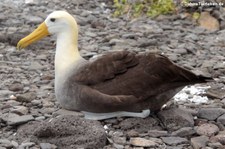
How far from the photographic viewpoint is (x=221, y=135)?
5.46m

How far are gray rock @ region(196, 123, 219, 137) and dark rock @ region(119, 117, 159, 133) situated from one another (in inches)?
17.3

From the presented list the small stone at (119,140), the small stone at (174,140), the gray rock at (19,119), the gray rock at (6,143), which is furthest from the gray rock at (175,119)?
the gray rock at (6,143)

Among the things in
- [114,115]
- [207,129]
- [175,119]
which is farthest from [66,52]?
[207,129]

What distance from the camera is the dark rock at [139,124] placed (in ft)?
18.6

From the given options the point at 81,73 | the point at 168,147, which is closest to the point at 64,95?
the point at 81,73

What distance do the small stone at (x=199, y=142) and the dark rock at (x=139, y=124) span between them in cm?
51

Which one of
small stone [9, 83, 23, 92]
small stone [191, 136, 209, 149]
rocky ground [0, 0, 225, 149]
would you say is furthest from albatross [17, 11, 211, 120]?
small stone [9, 83, 23, 92]

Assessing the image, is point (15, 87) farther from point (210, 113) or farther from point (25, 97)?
point (210, 113)

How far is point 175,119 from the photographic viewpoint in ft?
19.0

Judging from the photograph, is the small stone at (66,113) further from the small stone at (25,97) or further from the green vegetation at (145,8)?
the green vegetation at (145,8)

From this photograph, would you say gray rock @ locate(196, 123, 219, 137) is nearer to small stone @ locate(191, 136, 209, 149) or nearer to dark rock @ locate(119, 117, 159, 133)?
small stone @ locate(191, 136, 209, 149)

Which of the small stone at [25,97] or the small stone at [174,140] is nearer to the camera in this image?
the small stone at [174,140]

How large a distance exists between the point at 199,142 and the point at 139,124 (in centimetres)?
69

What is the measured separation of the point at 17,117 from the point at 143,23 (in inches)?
187
